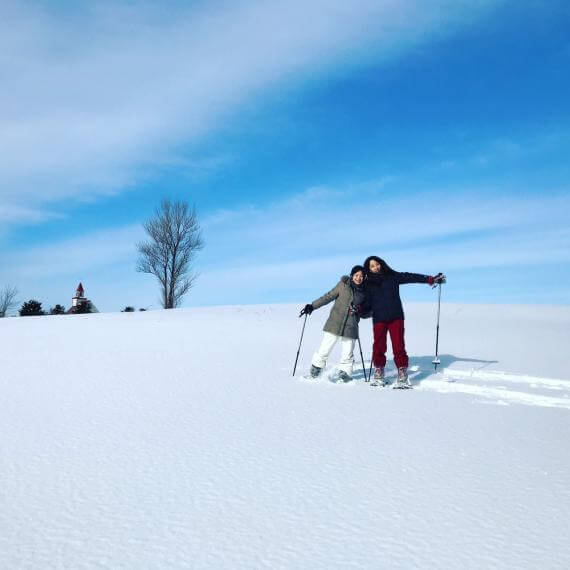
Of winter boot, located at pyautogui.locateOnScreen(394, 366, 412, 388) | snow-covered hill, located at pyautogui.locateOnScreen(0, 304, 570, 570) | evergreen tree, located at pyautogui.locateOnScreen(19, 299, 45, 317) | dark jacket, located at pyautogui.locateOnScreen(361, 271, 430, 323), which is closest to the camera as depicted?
snow-covered hill, located at pyautogui.locateOnScreen(0, 304, 570, 570)

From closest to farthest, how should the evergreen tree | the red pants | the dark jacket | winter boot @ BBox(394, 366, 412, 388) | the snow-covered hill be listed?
the snow-covered hill → winter boot @ BBox(394, 366, 412, 388) → the red pants → the dark jacket → the evergreen tree

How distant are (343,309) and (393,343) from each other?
868 mm

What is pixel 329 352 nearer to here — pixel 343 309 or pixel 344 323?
pixel 344 323

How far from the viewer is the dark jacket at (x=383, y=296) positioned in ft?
23.3

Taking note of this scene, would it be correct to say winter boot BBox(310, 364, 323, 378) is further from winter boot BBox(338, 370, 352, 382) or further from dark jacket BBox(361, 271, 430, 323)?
dark jacket BBox(361, 271, 430, 323)

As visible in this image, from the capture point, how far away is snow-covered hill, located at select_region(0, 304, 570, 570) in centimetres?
244

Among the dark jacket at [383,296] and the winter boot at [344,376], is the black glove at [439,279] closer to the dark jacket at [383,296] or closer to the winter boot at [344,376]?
the dark jacket at [383,296]

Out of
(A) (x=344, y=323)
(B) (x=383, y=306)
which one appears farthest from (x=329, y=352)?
(B) (x=383, y=306)

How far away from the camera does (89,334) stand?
1213 centimetres

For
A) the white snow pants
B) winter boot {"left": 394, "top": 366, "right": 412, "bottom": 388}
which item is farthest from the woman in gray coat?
winter boot {"left": 394, "top": 366, "right": 412, "bottom": 388}

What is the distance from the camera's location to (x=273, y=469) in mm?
3416

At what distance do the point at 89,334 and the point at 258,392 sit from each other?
7722 millimetres

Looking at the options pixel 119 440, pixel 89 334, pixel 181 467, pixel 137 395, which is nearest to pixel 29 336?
pixel 89 334

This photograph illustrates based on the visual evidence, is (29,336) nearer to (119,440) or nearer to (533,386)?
(119,440)
